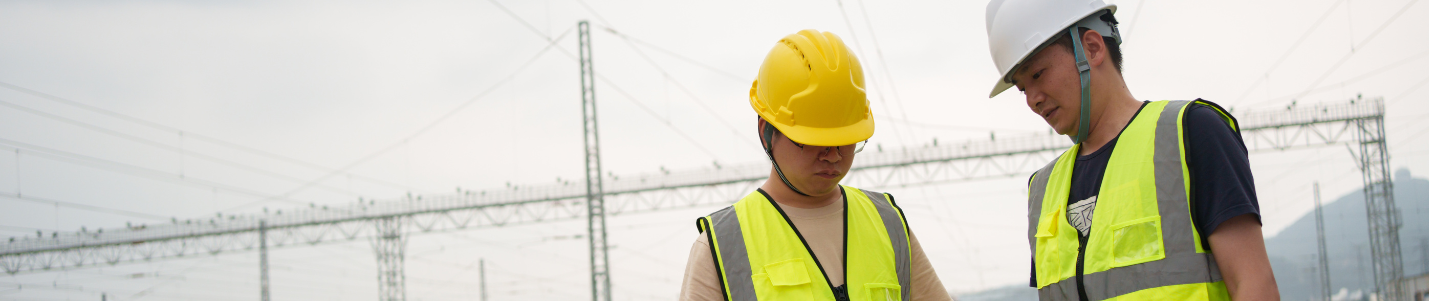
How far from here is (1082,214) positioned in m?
2.46

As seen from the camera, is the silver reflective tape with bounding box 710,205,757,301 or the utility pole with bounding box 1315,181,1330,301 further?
the utility pole with bounding box 1315,181,1330,301

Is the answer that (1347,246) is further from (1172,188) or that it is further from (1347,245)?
(1172,188)

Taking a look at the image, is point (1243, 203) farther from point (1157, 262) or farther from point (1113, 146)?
point (1113, 146)

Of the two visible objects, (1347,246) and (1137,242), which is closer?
(1137,242)

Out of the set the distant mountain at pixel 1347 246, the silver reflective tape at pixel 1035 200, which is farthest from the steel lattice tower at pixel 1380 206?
the silver reflective tape at pixel 1035 200

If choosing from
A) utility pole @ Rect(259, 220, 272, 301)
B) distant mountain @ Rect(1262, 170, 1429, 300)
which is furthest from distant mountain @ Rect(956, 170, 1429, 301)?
utility pole @ Rect(259, 220, 272, 301)

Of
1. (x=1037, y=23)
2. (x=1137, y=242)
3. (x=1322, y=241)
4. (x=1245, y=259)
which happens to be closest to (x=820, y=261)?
(x=1137, y=242)

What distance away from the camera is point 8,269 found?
114ft

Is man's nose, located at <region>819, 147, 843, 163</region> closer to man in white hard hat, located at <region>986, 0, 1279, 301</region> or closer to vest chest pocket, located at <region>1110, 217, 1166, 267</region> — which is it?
man in white hard hat, located at <region>986, 0, 1279, 301</region>

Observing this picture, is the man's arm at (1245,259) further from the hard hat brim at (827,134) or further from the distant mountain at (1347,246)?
the distant mountain at (1347,246)

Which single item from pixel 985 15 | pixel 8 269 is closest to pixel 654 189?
pixel 8 269

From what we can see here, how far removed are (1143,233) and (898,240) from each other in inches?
25.9

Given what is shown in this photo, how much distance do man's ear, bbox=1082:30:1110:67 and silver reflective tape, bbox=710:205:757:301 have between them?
1079mm

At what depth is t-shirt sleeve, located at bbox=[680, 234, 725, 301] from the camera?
2344 mm
